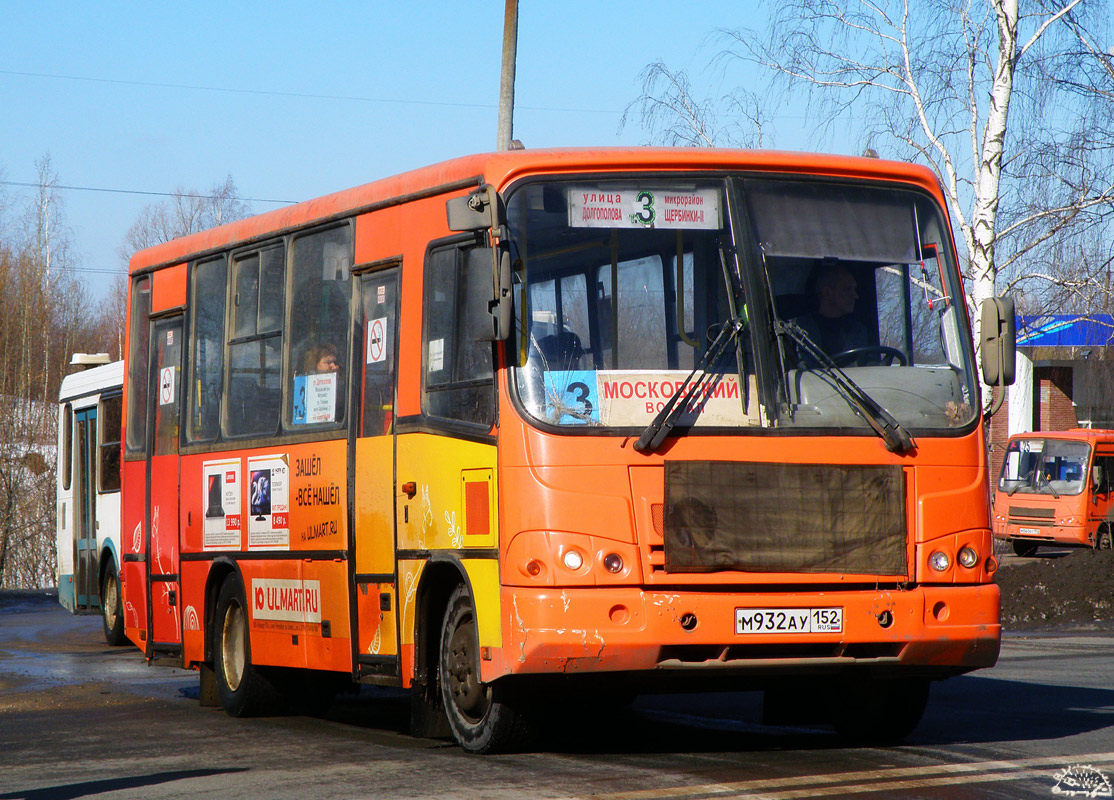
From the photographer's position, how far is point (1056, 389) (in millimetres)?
48281

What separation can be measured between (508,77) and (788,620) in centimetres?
1360

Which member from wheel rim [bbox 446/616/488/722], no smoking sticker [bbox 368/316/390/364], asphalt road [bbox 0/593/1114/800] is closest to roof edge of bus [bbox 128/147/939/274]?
no smoking sticker [bbox 368/316/390/364]

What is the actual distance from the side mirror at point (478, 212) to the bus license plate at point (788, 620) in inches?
90.4

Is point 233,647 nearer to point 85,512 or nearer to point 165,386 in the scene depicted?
point 165,386

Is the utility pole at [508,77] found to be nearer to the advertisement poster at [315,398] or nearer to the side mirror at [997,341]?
the advertisement poster at [315,398]

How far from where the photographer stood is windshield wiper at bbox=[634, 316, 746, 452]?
805 centimetres

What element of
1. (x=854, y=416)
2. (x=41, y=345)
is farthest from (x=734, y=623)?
(x=41, y=345)

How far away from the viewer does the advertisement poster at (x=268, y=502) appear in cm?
1098

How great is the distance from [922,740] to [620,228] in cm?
336

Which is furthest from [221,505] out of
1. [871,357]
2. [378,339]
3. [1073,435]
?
[1073,435]

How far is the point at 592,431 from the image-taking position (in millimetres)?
8062

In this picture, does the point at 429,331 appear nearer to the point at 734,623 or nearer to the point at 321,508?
the point at 321,508

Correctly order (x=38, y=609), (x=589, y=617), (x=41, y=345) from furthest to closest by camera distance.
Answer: (x=41, y=345)
(x=38, y=609)
(x=589, y=617)

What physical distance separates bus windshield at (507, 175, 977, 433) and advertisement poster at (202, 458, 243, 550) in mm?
4134
